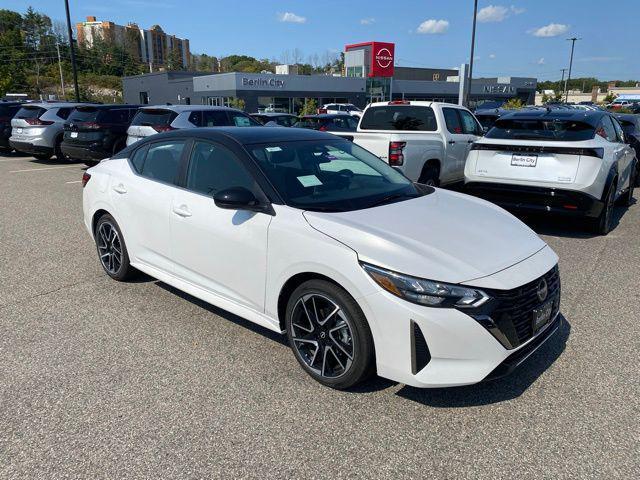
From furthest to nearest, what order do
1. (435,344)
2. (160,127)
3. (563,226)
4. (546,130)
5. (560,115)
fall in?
1. (160,127)
2. (563,226)
3. (560,115)
4. (546,130)
5. (435,344)

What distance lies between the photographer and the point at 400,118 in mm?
9305

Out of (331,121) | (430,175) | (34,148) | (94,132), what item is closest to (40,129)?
(34,148)

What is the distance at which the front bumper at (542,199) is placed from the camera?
→ 20.8 feet

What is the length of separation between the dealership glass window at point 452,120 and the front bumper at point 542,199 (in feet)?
7.73

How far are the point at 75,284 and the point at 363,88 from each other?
51.2 m

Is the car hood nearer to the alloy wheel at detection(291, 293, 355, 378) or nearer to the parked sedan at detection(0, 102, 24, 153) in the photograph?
the alloy wheel at detection(291, 293, 355, 378)

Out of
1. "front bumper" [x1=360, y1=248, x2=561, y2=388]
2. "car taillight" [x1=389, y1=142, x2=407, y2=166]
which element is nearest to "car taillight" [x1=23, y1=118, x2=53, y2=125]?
"car taillight" [x1=389, y1=142, x2=407, y2=166]

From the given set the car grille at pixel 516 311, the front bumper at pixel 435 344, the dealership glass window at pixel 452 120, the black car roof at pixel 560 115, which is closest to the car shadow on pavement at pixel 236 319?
the front bumper at pixel 435 344

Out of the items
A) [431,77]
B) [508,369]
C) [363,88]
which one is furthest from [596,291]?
[431,77]

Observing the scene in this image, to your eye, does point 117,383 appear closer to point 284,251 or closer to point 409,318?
point 284,251

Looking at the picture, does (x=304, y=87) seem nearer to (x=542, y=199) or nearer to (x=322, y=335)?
(x=542, y=199)

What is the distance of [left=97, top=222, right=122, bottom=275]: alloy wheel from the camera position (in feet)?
16.1

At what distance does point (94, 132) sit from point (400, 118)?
8115mm

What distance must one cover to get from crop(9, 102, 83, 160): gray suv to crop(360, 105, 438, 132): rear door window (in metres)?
9.73
